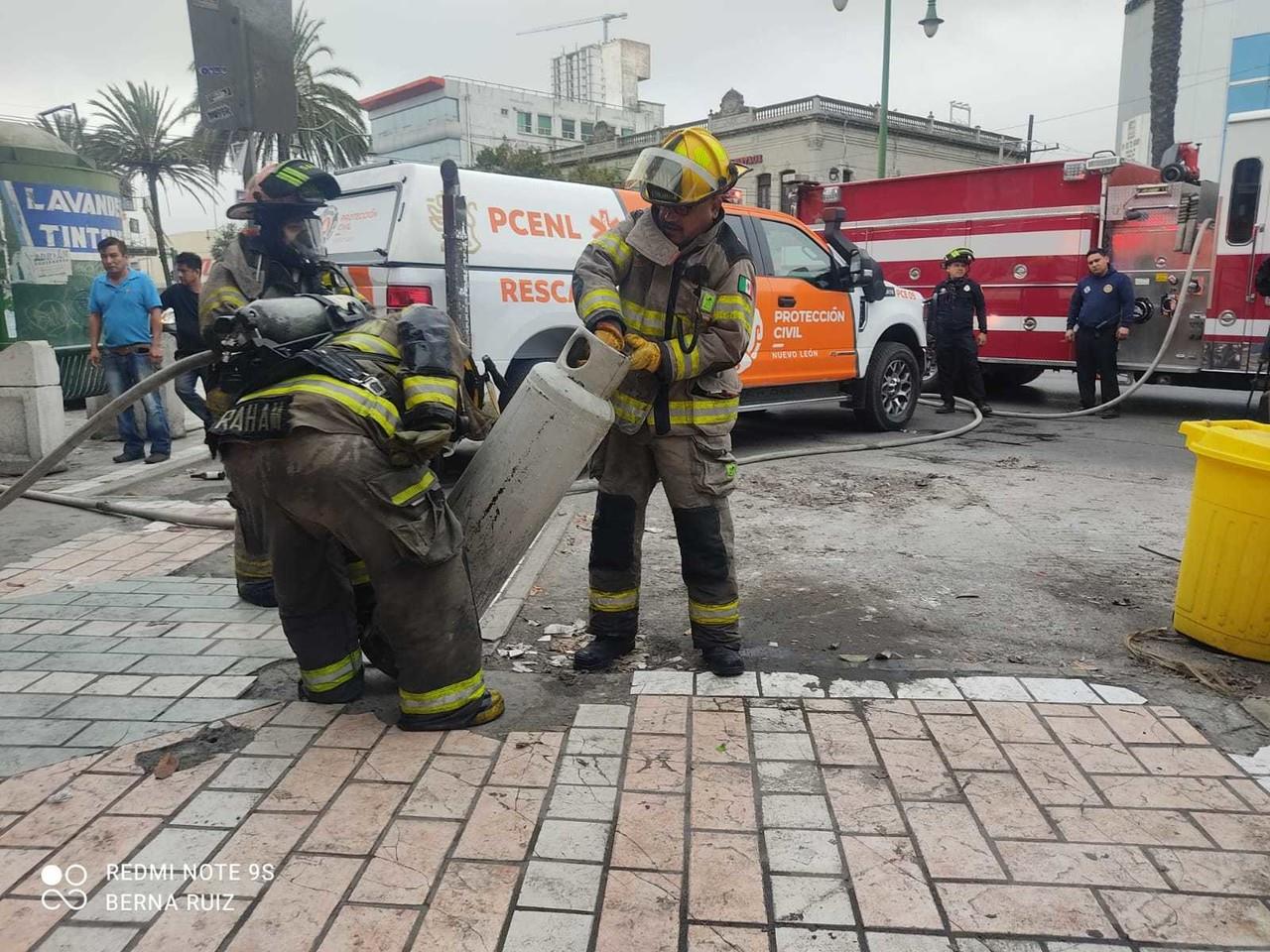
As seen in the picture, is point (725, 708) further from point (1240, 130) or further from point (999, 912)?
point (1240, 130)

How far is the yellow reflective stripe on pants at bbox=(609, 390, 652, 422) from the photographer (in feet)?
10.8

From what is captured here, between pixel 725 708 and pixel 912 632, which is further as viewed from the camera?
pixel 912 632

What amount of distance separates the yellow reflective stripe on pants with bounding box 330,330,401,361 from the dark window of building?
9.59m

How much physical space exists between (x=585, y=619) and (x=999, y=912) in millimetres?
2276

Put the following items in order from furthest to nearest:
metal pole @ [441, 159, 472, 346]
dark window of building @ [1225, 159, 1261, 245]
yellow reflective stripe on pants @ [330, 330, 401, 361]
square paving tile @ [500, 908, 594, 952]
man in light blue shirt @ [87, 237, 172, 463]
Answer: dark window of building @ [1225, 159, 1261, 245] < man in light blue shirt @ [87, 237, 172, 463] < metal pole @ [441, 159, 472, 346] < yellow reflective stripe on pants @ [330, 330, 401, 361] < square paving tile @ [500, 908, 594, 952]

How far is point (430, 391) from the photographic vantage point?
269 cm

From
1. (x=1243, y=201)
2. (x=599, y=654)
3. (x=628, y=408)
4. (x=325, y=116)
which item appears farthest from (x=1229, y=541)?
(x=325, y=116)

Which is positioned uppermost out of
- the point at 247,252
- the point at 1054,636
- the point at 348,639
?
the point at 247,252

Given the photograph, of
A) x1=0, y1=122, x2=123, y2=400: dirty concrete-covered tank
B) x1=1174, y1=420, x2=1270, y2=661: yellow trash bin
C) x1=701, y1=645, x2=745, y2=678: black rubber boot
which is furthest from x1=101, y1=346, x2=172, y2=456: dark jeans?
x1=1174, y1=420, x2=1270, y2=661: yellow trash bin

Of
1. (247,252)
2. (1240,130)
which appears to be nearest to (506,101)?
(1240,130)

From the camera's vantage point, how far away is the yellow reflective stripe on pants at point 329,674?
3.10 m

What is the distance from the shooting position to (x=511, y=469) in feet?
9.98

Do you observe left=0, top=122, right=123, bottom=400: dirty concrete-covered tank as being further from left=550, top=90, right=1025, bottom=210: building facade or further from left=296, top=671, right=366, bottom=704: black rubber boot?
left=550, top=90, right=1025, bottom=210: building facade

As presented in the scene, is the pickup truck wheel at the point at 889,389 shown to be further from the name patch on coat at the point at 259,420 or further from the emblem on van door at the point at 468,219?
the name patch on coat at the point at 259,420
